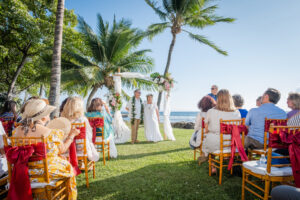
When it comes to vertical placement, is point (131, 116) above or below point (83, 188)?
above

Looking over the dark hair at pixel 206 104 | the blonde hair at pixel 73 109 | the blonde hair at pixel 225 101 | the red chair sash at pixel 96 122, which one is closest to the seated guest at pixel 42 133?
the blonde hair at pixel 73 109

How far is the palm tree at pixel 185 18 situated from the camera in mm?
12008

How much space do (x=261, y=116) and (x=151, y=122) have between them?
16.5ft

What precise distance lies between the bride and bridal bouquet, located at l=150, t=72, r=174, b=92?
0.80 metres

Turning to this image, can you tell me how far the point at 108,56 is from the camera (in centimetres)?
1426

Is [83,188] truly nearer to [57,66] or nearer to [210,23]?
[57,66]

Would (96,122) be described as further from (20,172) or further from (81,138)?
(20,172)

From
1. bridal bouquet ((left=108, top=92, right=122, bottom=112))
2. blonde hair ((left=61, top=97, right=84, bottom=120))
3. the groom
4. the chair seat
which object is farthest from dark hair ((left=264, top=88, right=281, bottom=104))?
bridal bouquet ((left=108, top=92, right=122, bottom=112))

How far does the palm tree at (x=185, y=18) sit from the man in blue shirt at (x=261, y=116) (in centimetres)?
863

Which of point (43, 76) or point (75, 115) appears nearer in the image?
point (75, 115)

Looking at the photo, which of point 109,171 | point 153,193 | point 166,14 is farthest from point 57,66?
point 166,14

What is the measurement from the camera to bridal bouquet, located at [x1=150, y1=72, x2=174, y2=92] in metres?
8.43

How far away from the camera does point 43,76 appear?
42.9 ft

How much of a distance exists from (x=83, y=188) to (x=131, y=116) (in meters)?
4.67
